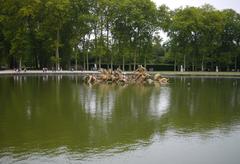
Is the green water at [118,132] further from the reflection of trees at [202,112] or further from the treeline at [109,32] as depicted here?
the treeline at [109,32]

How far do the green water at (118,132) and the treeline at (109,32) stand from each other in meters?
41.8

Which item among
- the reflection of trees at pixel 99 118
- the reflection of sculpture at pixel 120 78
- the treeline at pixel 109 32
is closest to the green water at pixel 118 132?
the reflection of trees at pixel 99 118

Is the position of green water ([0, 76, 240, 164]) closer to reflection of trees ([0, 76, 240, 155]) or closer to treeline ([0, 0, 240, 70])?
reflection of trees ([0, 76, 240, 155])

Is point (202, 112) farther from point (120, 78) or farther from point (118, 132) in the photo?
point (120, 78)

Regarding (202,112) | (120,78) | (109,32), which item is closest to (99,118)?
(202,112)

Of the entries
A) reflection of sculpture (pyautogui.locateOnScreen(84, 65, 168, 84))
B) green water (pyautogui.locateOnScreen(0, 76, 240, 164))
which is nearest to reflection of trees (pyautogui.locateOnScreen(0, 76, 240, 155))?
green water (pyautogui.locateOnScreen(0, 76, 240, 164))

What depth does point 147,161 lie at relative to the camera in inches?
497

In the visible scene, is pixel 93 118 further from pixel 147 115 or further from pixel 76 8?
pixel 76 8

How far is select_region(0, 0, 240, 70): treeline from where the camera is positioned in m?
66.8

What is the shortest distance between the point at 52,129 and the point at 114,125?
8.21 ft

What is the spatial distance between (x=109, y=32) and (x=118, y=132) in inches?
2372

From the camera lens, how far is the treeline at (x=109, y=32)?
66.8 m

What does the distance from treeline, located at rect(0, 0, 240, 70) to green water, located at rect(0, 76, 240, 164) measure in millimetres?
41799

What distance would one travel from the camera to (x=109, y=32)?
7588 cm
